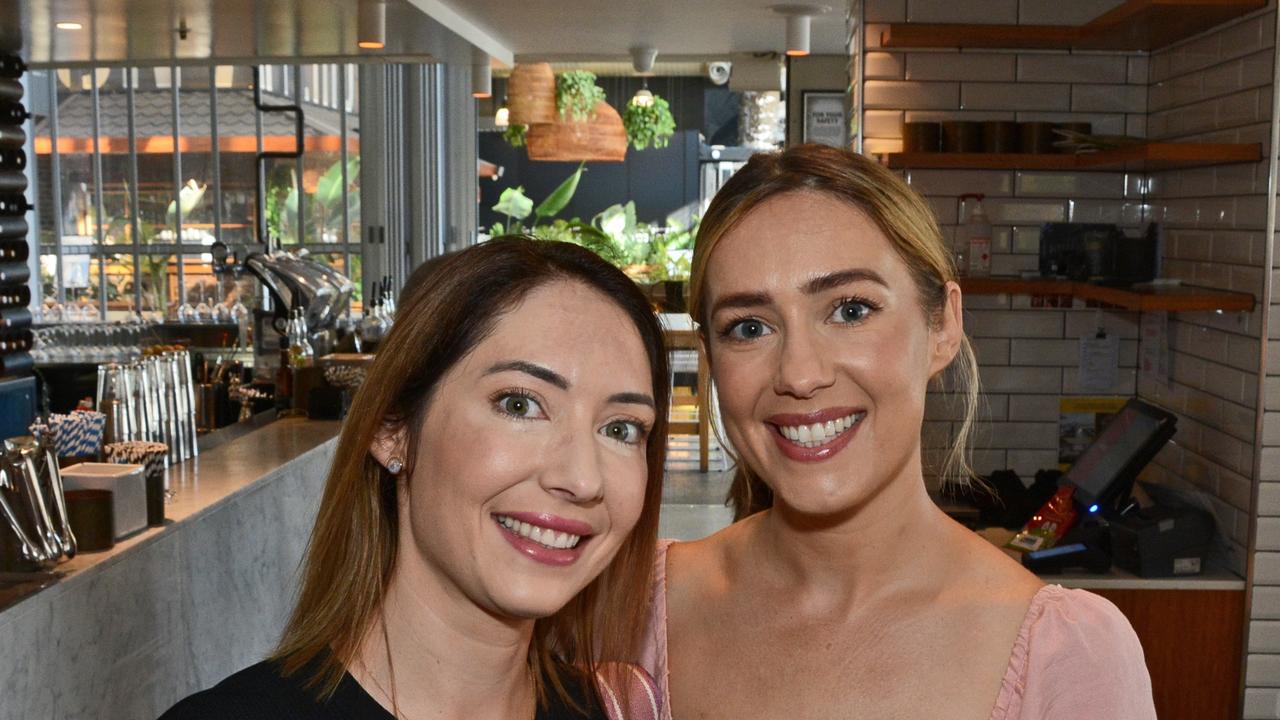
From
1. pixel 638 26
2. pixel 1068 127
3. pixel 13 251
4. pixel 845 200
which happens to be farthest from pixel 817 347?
pixel 638 26

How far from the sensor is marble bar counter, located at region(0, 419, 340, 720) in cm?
250

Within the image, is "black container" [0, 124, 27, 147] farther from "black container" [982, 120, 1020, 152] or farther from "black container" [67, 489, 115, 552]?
"black container" [982, 120, 1020, 152]

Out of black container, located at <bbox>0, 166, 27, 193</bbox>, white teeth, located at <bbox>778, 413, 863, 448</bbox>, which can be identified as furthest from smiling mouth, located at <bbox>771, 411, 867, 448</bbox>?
black container, located at <bbox>0, 166, 27, 193</bbox>

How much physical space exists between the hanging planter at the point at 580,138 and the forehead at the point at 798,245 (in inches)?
362

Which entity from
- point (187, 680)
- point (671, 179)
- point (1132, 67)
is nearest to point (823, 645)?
point (187, 680)

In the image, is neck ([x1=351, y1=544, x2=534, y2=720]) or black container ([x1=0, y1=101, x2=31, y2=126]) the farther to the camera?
black container ([x1=0, y1=101, x2=31, y2=126])

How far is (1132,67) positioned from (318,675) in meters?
3.59

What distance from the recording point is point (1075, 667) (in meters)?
1.61

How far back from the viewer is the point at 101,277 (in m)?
12.5

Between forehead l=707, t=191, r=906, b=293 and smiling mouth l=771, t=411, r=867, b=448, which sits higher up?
forehead l=707, t=191, r=906, b=293

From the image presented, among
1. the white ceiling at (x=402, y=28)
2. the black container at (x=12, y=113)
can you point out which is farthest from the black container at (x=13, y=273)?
the white ceiling at (x=402, y=28)

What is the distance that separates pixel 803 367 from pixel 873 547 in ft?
1.09

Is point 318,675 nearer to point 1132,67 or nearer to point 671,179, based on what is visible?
point 1132,67

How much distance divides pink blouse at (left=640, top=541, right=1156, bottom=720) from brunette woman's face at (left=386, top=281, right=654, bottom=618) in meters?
0.54
